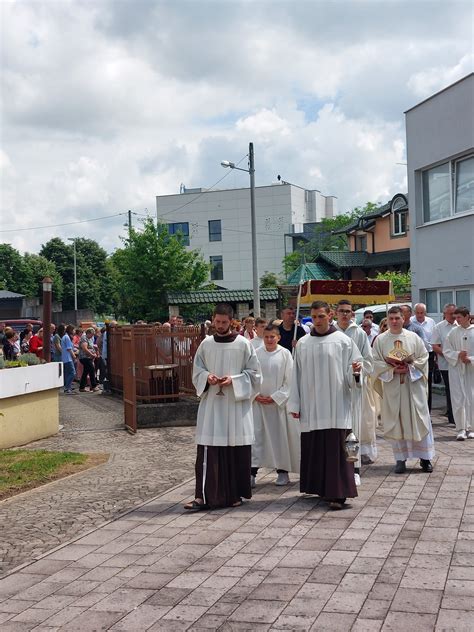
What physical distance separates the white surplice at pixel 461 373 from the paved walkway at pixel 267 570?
3991 mm

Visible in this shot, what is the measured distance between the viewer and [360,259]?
46.7m

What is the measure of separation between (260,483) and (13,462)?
3.38 meters

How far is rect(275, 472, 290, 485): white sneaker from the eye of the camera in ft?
30.5

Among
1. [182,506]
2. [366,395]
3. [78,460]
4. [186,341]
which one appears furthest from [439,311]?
[182,506]

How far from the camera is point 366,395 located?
10734 mm

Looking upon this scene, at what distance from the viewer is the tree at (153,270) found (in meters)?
45.1

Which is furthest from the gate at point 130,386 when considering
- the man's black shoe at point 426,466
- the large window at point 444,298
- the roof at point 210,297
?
the roof at point 210,297

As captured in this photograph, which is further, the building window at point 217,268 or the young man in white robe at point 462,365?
the building window at point 217,268

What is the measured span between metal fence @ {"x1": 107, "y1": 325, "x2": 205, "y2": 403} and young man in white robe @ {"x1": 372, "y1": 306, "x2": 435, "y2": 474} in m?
5.20

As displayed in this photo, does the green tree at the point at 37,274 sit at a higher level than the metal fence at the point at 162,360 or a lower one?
higher

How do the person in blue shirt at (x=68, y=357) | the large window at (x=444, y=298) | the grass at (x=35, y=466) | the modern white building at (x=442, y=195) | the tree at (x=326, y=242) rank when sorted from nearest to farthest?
the grass at (x=35, y=466), the modern white building at (x=442, y=195), the large window at (x=444, y=298), the person in blue shirt at (x=68, y=357), the tree at (x=326, y=242)

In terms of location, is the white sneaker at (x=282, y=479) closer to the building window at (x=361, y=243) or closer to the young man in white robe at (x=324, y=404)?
the young man in white robe at (x=324, y=404)

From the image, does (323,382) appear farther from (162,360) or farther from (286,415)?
(162,360)

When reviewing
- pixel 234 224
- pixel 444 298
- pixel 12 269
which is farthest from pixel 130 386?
pixel 234 224
